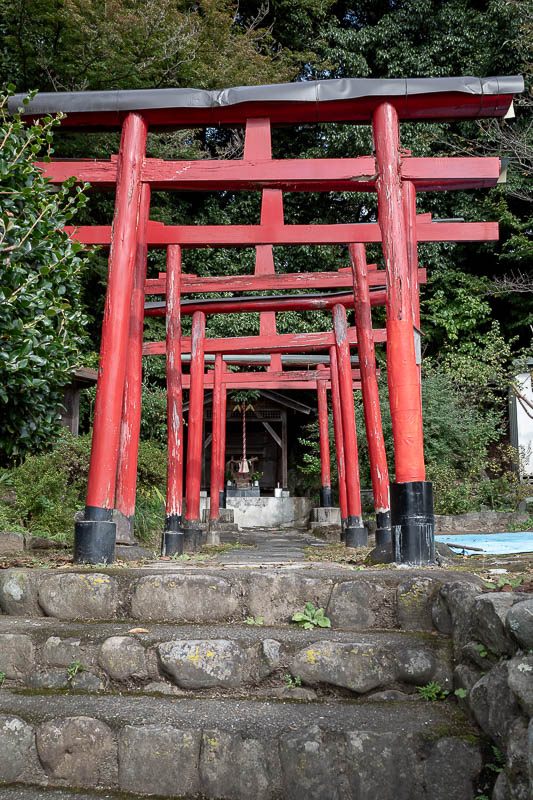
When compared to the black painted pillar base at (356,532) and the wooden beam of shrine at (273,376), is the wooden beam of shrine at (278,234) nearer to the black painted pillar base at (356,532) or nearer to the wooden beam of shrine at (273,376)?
the black painted pillar base at (356,532)

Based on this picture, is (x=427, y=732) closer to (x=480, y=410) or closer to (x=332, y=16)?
(x=480, y=410)

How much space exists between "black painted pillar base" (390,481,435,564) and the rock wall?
3.55 feet

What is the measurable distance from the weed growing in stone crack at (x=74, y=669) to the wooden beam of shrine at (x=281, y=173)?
11.5ft

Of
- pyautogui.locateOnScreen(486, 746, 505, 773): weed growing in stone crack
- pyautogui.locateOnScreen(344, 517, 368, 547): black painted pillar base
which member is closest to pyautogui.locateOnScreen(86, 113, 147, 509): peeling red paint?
pyautogui.locateOnScreen(486, 746, 505, 773): weed growing in stone crack

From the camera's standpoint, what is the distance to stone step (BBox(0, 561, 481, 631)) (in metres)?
2.85

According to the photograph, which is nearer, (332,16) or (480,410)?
(480,410)

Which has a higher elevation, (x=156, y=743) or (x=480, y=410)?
(x=480, y=410)

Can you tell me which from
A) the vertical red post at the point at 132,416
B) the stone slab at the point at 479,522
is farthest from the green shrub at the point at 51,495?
the stone slab at the point at 479,522

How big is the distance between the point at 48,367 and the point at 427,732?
307cm

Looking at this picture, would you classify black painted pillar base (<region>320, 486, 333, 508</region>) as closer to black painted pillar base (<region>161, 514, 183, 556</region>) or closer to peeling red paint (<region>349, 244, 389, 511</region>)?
peeling red paint (<region>349, 244, 389, 511</region>)

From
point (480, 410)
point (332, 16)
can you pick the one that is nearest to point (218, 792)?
point (480, 410)

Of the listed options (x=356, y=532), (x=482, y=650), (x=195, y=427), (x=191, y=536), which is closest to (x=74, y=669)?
(x=482, y=650)

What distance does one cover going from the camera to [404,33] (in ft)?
63.0

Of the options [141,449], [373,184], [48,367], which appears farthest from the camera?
[141,449]
